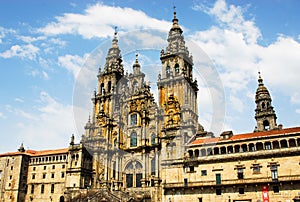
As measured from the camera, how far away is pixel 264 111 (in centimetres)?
6750

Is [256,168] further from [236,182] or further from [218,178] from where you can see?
[218,178]

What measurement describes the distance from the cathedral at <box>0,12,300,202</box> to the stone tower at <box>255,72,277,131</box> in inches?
8.4

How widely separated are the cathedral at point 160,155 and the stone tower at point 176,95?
8.3 inches

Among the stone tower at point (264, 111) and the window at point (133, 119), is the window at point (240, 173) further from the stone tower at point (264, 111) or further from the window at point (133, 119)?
the window at point (133, 119)

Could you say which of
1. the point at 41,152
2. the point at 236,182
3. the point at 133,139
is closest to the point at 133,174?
the point at 133,139

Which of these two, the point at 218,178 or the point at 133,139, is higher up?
the point at 133,139

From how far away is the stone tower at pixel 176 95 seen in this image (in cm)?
5631

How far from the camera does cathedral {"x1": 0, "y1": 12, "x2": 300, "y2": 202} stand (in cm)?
4540

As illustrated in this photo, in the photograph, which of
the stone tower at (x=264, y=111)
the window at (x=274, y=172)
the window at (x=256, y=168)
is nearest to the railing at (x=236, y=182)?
the window at (x=274, y=172)

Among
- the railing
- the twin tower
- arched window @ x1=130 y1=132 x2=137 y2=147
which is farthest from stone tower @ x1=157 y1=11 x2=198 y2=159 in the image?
arched window @ x1=130 y1=132 x2=137 y2=147

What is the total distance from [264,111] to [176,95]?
66.7 feet

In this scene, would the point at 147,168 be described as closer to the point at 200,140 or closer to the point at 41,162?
the point at 200,140

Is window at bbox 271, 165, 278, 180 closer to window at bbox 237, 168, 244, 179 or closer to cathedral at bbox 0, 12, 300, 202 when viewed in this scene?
cathedral at bbox 0, 12, 300, 202

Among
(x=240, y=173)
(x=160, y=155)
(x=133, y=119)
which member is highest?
(x=133, y=119)
